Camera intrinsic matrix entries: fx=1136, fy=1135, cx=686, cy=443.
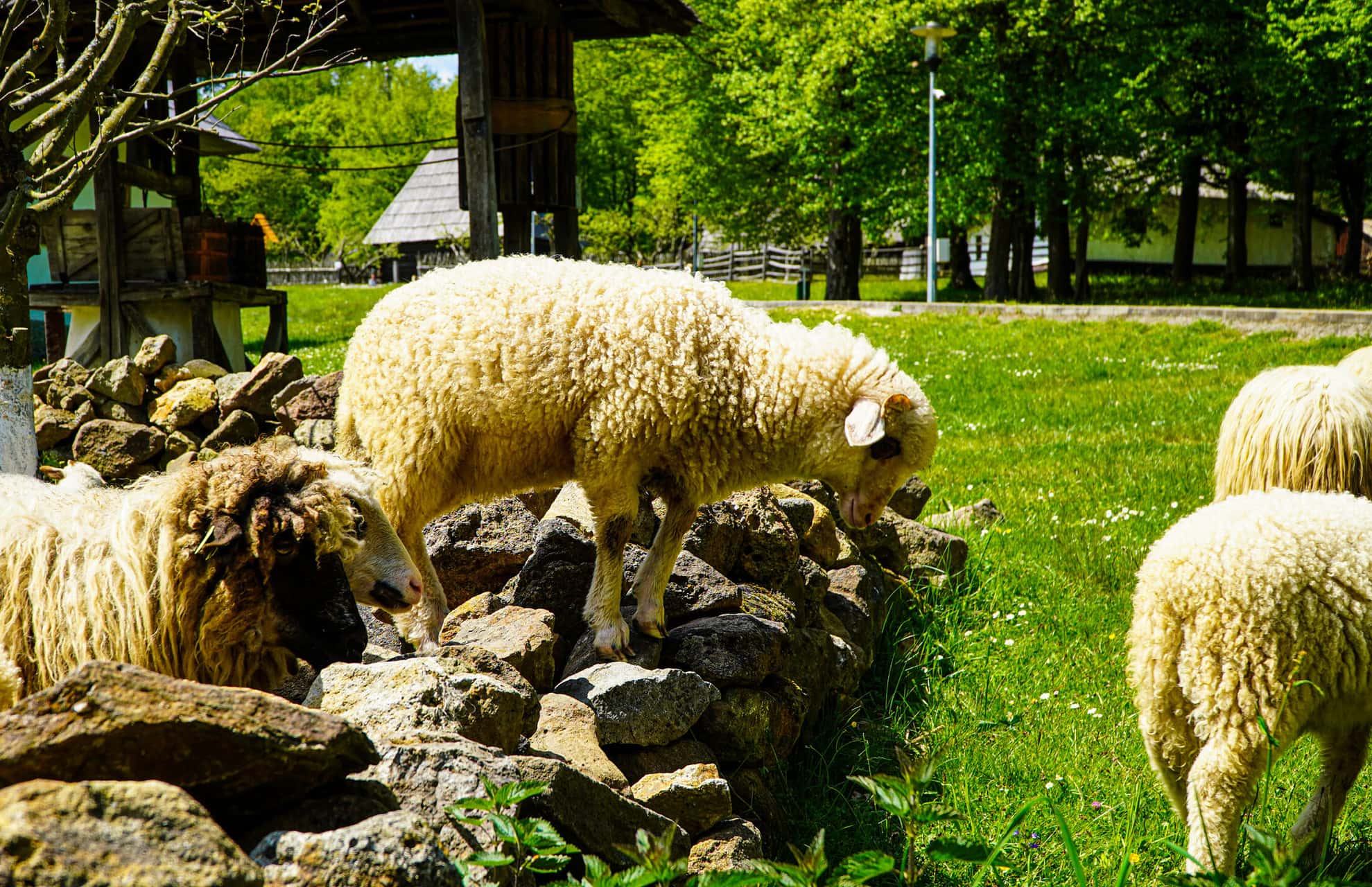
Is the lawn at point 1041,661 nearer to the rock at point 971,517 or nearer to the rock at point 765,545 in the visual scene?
the rock at point 971,517

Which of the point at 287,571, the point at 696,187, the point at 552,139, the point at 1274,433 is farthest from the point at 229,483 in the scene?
the point at 696,187

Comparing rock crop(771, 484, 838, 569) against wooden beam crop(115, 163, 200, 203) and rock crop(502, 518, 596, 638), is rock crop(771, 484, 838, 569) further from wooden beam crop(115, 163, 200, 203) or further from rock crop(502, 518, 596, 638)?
wooden beam crop(115, 163, 200, 203)

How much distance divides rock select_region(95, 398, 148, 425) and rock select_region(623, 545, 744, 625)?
17.3 feet

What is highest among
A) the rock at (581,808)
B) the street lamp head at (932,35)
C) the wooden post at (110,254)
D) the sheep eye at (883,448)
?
the street lamp head at (932,35)

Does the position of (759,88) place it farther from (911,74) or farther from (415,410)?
(415,410)

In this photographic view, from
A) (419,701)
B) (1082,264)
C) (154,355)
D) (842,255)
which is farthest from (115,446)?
(1082,264)

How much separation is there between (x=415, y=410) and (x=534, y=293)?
69cm

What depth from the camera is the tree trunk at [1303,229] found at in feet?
82.3

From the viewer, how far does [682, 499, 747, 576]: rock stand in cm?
532

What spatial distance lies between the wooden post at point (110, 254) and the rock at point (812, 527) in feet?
23.7

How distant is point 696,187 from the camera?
1202 inches

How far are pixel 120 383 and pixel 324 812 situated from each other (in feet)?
24.4

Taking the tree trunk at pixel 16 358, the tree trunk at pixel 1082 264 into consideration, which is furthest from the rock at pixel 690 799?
the tree trunk at pixel 1082 264

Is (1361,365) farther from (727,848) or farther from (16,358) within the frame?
(16,358)
